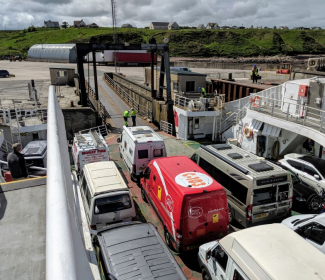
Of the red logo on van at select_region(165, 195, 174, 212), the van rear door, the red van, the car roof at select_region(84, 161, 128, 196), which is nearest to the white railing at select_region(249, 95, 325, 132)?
the red van

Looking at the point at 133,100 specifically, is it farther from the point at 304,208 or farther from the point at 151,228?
the point at 151,228

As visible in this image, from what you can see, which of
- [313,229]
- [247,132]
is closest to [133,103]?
[247,132]

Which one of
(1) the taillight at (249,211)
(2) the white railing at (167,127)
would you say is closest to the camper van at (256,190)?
(1) the taillight at (249,211)

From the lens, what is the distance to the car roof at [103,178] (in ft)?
27.9

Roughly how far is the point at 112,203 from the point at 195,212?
259cm

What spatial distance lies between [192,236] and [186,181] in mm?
1460

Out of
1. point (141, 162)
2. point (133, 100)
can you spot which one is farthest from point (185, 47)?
point (141, 162)

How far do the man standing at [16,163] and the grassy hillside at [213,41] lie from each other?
84.9 meters

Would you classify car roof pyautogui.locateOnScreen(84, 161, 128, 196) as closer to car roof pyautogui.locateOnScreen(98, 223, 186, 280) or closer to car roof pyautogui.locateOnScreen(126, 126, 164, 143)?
car roof pyautogui.locateOnScreen(98, 223, 186, 280)

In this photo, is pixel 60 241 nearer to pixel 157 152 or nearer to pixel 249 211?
pixel 249 211

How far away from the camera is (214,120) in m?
18.4

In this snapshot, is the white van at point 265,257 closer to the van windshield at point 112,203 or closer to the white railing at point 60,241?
the van windshield at point 112,203

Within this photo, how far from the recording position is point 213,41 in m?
99.5

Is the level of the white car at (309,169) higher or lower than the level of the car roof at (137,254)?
lower
